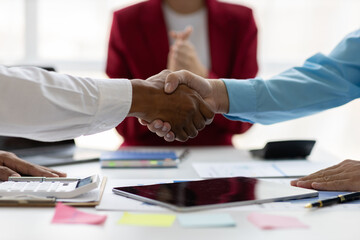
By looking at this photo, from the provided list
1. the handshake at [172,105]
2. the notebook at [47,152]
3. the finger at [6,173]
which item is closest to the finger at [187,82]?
the handshake at [172,105]

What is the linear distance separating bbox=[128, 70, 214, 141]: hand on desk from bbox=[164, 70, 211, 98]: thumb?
0.01 m

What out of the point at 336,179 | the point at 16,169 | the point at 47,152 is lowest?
the point at 47,152

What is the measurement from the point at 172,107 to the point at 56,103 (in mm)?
335

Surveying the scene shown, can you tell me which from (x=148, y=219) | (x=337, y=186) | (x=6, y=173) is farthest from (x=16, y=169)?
(x=337, y=186)

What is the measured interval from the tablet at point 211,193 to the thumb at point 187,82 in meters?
0.32

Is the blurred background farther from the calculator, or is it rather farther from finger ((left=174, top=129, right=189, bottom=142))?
the calculator

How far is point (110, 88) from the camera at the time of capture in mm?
1130

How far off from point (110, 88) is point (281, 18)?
1972mm

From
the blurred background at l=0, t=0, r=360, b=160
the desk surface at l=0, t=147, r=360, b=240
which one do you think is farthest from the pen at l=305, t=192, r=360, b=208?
the blurred background at l=0, t=0, r=360, b=160

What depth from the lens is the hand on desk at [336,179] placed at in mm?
1037

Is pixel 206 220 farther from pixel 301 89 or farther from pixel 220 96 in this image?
pixel 301 89

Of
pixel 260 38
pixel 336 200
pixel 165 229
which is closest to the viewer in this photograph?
pixel 165 229

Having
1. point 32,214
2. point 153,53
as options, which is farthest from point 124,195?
point 153,53

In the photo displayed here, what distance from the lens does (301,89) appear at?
1.48 m
